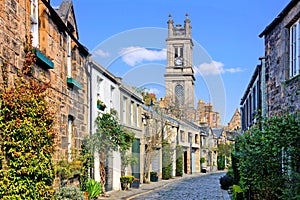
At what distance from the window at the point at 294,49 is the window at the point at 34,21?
20.6ft

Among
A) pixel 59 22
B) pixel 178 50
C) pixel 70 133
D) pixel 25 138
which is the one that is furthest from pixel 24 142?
pixel 178 50

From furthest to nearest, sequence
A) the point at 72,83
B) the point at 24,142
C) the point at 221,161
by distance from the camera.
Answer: the point at 221,161, the point at 72,83, the point at 24,142

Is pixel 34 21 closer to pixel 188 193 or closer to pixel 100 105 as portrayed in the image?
pixel 100 105

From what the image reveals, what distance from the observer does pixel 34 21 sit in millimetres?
9336

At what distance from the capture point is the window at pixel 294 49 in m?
9.60

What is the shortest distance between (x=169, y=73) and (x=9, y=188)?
57378mm

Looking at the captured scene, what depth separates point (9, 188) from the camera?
24.1 ft

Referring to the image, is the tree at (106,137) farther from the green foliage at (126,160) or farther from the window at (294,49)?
the window at (294,49)

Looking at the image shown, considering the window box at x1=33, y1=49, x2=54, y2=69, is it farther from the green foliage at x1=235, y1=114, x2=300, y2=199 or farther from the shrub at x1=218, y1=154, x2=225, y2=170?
the shrub at x1=218, y1=154, x2=225, y2=170

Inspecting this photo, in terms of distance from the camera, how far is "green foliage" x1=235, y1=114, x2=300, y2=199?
8125 mm

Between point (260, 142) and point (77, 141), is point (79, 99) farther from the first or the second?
point (260, 142)

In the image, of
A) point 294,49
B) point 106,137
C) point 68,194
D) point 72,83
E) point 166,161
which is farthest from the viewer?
point 166,161

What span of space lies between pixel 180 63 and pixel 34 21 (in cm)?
5955

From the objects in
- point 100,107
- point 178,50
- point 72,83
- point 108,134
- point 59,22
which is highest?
point 178,50
